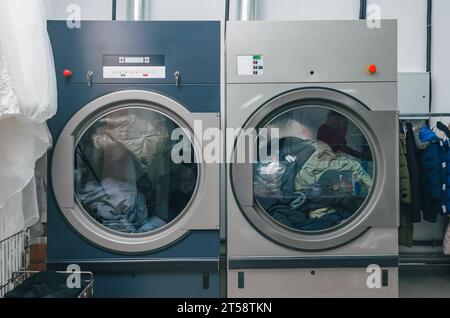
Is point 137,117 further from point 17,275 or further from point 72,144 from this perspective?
point 17,275

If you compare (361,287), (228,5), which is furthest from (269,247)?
(228,5)

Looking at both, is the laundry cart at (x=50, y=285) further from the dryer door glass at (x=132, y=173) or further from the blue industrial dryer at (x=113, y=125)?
the dryer door glass at (x=132, y=173)

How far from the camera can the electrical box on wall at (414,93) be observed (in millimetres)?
2459

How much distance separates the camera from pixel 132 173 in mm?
1842

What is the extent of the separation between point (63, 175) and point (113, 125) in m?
0.31

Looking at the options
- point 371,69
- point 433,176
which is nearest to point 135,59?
point 371,69

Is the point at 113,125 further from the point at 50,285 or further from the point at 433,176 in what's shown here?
the point at 433,176

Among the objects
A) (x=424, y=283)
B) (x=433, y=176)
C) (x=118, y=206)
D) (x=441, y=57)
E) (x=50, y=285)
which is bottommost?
(x=424, y=283)

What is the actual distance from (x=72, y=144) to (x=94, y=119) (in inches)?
5.7

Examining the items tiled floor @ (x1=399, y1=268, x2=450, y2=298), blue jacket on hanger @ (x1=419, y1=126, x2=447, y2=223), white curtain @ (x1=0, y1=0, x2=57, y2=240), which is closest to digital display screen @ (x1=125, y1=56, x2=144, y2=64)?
white curtain @ (x1=0, y1=0, x2=57, y2=240)

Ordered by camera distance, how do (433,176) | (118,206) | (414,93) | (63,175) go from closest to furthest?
(63,175)
(118,206)
(433,176)
(414,93)

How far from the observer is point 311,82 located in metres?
1.75

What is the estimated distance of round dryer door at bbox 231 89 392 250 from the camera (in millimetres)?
1736

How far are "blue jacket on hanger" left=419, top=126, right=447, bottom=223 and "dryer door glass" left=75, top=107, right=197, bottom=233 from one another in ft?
4.16
